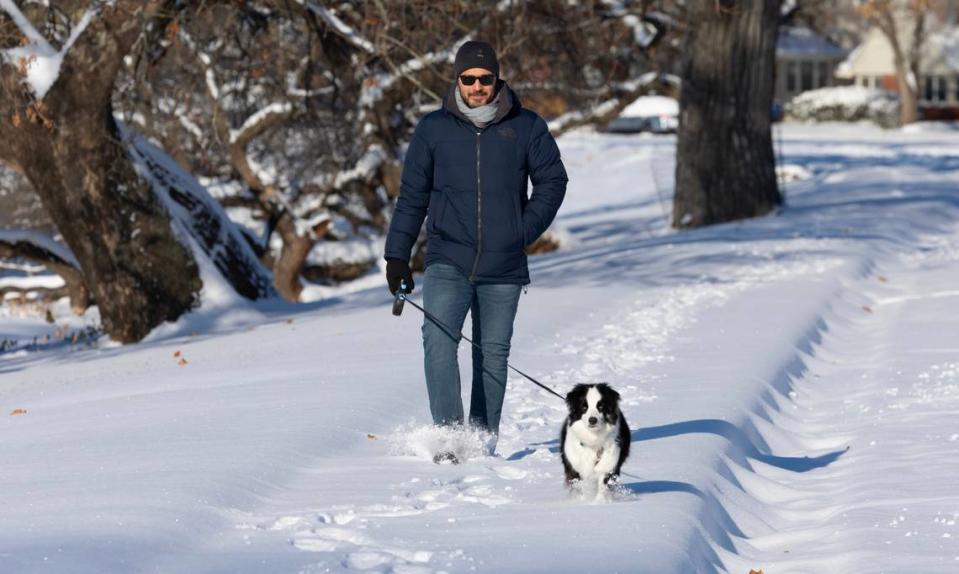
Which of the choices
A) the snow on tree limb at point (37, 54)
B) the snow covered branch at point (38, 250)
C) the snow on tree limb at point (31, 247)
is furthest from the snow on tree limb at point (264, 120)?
the snow on tree limb at point (37, 54)

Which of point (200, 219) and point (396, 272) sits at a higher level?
point (396, 272)

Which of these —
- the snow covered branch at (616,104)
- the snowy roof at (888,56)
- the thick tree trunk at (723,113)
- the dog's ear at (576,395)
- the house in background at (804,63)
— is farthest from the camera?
the house in background at (804,63)

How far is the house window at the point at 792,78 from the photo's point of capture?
3543 inches

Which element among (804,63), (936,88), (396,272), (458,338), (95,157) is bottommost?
(936,88)

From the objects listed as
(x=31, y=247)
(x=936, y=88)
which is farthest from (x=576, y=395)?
(x=936, y=88)

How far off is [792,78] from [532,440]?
84555 millimetres

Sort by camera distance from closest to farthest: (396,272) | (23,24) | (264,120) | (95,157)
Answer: (396,272)
(23,24)
(95,157)
(264,120)

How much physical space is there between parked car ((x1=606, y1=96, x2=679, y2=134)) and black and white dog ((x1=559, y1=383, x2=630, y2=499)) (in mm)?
60456

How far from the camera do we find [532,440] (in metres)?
8.85

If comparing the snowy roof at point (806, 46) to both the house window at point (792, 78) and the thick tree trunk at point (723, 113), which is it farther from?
the thick tree trunk at point (723, 113)

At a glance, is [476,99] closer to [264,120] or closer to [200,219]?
[200,219]

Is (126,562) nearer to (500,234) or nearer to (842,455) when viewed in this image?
(500,234)

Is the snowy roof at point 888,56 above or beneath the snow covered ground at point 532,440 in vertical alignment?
above

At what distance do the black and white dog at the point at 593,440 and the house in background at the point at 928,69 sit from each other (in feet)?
253
